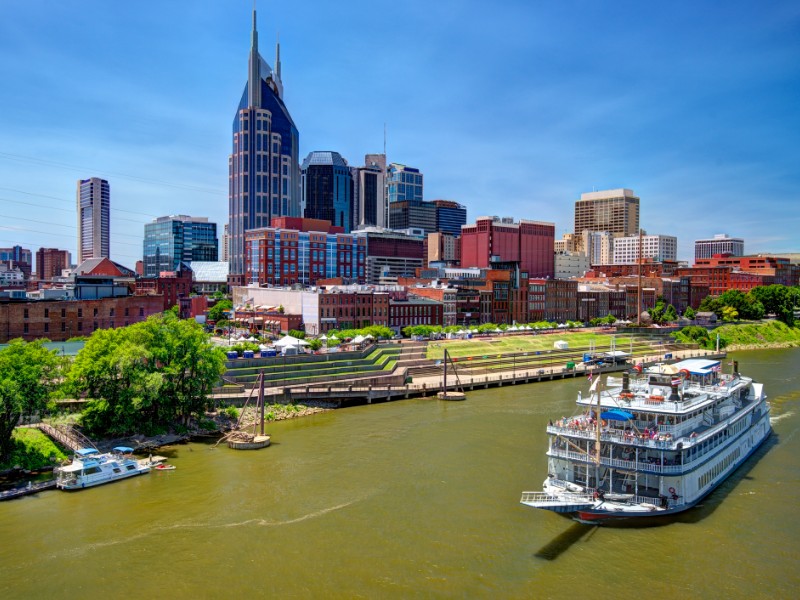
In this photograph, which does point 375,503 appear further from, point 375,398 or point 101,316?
point 101,316

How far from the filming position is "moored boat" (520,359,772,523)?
147 feet

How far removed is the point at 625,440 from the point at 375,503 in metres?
18.1

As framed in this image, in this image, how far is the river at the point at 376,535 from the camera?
123ft

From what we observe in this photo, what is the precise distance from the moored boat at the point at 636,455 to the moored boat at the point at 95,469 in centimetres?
3181

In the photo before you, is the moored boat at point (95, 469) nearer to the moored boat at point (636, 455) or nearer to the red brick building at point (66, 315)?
the moored boat at point (636, 455)

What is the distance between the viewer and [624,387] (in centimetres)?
5450

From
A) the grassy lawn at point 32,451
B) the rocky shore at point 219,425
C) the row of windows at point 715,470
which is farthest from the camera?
the rocky shore at point 219,425

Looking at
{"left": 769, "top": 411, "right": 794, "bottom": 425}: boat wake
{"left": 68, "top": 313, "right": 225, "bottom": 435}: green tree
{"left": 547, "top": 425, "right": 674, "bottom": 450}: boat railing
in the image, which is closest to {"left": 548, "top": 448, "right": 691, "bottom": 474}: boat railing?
{"left": 547, "top": 425, "right": 674, "bottom": 450}: boat railing

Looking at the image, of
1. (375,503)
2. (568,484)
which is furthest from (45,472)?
(568,484)

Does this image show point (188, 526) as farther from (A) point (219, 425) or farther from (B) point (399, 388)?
(B) point (399, 388)

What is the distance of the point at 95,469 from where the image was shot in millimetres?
53344

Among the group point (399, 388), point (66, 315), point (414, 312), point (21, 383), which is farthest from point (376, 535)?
point (414, 312)

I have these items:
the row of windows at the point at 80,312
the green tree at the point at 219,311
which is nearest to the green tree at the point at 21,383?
the row of windows at the point at 80,312

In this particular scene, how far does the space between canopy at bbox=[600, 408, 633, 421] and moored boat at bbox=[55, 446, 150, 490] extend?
1456 inches
